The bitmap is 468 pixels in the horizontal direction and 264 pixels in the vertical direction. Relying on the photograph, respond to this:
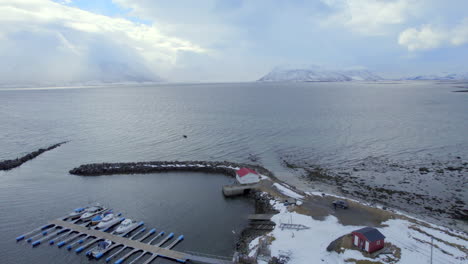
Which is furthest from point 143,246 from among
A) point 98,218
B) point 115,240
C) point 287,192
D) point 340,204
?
point 340,204

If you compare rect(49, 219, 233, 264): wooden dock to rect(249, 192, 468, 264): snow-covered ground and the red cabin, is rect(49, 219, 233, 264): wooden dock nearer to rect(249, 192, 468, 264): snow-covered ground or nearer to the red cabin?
rect(249, 192, 468, 264): snow-covered ground

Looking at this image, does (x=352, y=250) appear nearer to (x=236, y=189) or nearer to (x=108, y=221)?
(x=236, y=189)

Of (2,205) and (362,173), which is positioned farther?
(362,173)

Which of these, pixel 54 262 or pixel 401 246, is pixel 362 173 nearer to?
pixel 401 246

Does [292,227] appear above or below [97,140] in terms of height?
below

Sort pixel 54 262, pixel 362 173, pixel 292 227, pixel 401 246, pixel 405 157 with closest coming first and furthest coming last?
1. pixel 401 246
2. pixel 54 262
3. pixel 292 227
4. pixel 362 173
5. pixel 405 157

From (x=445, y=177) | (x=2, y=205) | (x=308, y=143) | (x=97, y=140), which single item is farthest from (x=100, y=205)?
(x=445, y=177)
